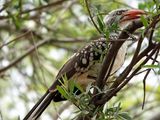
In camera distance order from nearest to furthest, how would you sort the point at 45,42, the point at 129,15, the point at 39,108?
the point at 39,108, the point at 129,15, the point at 45,42

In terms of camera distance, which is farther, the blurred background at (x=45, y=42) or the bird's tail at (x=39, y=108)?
the blurred background at (x=45, y=42)

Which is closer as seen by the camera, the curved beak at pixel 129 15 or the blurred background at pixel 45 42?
the curved beak at pixel 129 15

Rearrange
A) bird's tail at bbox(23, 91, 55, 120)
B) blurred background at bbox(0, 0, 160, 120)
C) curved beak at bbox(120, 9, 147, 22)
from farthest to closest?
blurred background at bbox(0, 0, 160, 120)
curved beak at bbox(120, 9, 147, 22)
bird's tail at bbox(23, 91, 55, 120)

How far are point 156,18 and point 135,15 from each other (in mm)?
654

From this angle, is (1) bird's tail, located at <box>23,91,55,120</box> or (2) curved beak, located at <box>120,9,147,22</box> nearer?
(1) bird's tail, located at <box>23,91,55,120</box>

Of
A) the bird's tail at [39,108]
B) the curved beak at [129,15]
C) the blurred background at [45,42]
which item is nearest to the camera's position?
the bird's tail at [39,108]

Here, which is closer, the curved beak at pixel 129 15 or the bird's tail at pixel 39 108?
the bird's tail at pixel 39 108

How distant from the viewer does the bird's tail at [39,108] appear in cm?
156

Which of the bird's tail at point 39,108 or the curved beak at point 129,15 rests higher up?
the curved beak at point 129,15

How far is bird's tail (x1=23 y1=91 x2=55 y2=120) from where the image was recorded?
1.56 m

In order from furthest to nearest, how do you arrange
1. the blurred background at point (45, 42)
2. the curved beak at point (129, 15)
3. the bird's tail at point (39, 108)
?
the blurred background at point (45, 42) < the curved beak at point (129, 15) < the bird's tail at point (39, 108)

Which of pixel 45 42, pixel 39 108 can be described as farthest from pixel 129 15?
pixel 45 42

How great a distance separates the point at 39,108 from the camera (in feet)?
5.31

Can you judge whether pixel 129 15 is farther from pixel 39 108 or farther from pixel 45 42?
pixel 45 42
